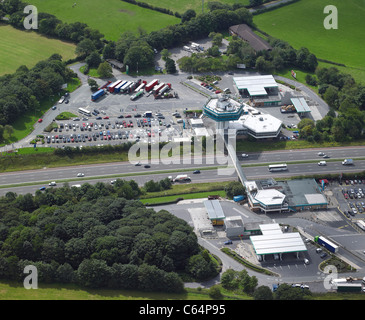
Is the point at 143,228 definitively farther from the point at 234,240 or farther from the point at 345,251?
the point at 345,251

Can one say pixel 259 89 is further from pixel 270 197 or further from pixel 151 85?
pixel 270 197

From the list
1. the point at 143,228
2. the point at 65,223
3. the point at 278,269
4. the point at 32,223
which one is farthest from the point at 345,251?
the point at 32,223

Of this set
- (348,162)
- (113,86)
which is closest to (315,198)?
(348,162)

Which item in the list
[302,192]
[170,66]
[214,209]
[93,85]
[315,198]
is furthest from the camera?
[170,66]

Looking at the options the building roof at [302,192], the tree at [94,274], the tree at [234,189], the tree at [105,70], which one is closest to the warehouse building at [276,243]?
→ the building roof at [302,192]

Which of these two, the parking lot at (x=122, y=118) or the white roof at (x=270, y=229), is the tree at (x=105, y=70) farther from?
the white roof at (x=270, y=229)

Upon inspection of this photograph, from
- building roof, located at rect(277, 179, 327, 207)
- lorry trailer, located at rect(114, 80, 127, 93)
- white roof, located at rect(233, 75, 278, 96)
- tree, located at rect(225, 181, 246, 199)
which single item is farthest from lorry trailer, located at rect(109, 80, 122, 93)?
building roof, located at rect(277, 179, 327, 207)

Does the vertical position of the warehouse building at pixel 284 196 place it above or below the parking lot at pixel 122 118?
above
